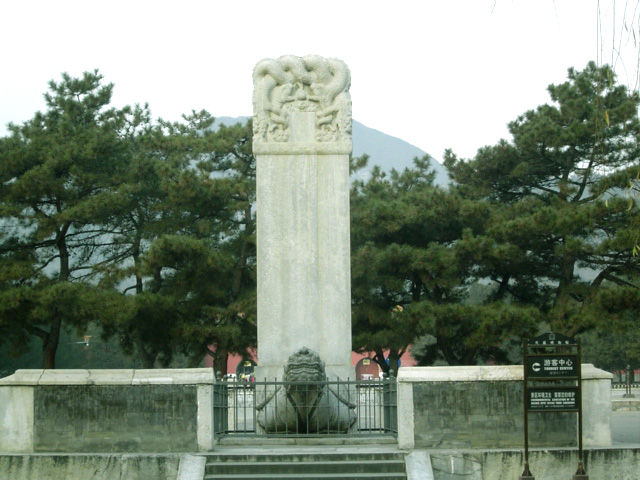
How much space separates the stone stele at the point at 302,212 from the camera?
508 inches

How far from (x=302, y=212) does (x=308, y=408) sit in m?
3.27

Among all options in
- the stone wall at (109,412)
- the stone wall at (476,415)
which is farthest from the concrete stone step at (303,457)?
the stone wall at (476,415)

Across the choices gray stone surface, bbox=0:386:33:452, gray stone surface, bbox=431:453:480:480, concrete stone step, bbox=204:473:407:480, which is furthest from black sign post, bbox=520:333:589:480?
gray stone surface, bbox=0:386:33:452

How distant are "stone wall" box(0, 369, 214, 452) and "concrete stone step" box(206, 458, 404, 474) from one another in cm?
55

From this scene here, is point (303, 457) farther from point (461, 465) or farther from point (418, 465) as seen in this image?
point (461, 465)

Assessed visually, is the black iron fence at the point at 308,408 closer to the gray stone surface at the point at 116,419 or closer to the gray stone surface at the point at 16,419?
the gray stone surface at the point at 116,419

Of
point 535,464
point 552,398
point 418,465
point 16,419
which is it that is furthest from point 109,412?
point 552,398

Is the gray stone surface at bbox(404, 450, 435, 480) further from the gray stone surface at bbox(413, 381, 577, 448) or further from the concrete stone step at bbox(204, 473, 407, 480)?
the gray stone surface at bbox(413, 381, 577, 448)

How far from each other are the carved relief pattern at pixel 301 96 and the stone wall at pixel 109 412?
4.47m

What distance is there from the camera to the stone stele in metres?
12.9

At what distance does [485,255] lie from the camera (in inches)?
828

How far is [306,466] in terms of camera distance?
9.48 meters

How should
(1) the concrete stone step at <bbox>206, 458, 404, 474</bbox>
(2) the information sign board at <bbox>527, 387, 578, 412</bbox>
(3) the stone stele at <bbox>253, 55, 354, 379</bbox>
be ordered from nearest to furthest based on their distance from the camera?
(1) the concrete stone step at <bbox>206, 458, 404, 474</bbox> → (2) the information sign board at <bbox>527, 387, 578, 412</bbox> → (3) the stone stele at <bbox>253, 55, 354, 379</bbox>

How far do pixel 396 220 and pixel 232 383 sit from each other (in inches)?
490
